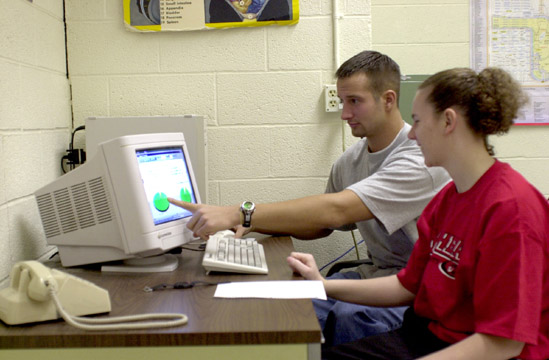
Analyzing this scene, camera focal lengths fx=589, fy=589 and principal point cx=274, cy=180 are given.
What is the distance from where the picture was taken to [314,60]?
2.52 meters

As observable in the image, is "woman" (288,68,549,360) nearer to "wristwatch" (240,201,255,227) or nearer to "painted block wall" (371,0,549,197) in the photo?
"wristwatch" (240,201,255,227)

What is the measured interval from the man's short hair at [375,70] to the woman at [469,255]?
72 cm

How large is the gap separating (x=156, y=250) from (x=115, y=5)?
1307mm

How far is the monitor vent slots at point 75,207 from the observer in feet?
5.42

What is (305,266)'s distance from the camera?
1554mm

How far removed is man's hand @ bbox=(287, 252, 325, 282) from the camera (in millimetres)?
1538

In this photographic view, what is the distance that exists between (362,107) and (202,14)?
818 millimetres

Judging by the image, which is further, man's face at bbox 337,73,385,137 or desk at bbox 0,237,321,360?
man's face at bbox 337,73,385,137

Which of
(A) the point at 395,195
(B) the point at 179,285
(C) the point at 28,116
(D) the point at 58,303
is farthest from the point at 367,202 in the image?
(C) the point at 28,116

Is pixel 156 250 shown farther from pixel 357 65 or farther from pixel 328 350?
pixel 357 65

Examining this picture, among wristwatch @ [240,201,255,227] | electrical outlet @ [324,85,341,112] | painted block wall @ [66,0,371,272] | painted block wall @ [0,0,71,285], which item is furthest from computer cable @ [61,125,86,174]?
electrical outlet @ [324,85,341,112]

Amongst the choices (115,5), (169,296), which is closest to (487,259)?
(169,296)

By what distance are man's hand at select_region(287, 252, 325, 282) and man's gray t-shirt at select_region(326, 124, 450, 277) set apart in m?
0.42

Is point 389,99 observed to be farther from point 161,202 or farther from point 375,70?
point 161,202
